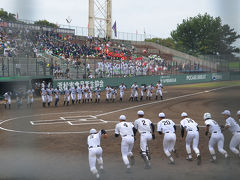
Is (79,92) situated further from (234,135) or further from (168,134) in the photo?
(234,135)

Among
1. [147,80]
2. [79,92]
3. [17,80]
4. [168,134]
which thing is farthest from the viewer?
[147,80]

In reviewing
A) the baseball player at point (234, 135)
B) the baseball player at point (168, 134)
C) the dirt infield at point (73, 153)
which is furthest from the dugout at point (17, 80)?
the baseball player at point (234, 135)

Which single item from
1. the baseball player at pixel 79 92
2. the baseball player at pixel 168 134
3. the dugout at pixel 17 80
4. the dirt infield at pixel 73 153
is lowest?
the dirt infield at pixel 73 153

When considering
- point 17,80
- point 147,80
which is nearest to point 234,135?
point 17,80

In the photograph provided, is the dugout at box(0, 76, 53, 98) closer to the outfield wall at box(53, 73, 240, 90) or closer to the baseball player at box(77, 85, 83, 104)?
the outfield wall at box(53, 73, 240, 90)

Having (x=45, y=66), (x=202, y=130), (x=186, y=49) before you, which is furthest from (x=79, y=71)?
(x=186, y=49)

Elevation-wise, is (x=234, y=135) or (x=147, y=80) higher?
(x=147, y=80)

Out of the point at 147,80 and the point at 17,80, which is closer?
the point at 17,80

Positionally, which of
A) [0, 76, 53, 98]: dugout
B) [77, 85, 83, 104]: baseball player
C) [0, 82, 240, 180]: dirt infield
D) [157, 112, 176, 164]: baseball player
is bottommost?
[0, 82, 240, 180]: dirt infield

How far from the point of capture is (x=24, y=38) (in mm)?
6523

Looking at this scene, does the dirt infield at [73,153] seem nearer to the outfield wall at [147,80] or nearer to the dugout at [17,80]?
the dugout at [17,80]

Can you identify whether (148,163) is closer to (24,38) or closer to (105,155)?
(105,155)

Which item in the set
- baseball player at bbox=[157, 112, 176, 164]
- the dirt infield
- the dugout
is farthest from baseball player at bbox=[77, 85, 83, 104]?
baseball player at bbox=[157, 112, 176, 164]

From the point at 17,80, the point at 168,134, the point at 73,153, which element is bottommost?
the point at 73,153
